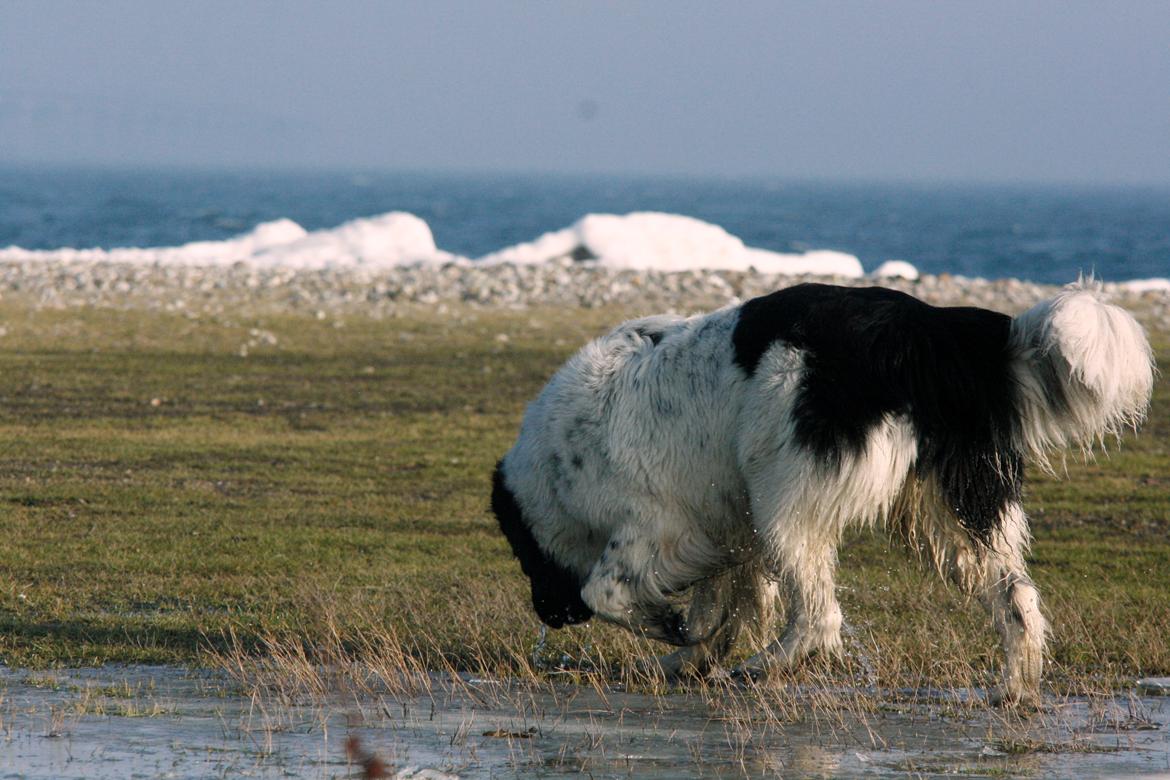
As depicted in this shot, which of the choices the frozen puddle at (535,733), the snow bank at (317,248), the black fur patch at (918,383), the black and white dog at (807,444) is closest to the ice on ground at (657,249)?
the snow bank at (317,248)

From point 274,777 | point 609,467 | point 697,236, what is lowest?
point 697,236

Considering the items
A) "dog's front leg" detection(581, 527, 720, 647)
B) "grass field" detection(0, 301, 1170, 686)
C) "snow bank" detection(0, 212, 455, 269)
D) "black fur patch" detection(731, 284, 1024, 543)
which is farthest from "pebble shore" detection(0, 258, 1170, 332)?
"black fur patch" detection(731, 284, 1024, 543)

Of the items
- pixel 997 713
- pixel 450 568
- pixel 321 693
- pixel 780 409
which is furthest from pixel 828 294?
pixel 450 568

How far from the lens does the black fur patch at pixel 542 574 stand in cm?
639

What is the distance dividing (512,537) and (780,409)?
165cm

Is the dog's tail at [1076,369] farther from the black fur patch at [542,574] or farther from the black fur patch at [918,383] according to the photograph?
the black fur patch at [542,574]

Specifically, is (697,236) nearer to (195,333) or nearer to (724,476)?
(195,333)

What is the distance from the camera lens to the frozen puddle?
4.75 m

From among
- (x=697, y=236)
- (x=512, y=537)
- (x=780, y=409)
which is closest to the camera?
(x=780, y=409)

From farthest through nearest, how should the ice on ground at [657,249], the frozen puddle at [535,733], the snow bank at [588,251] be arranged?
the ice on ground at [657,249]
the snow bank at [588,251]
the frozen puddle at [535,733]

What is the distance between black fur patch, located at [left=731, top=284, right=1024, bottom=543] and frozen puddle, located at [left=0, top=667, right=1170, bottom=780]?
2.75ft

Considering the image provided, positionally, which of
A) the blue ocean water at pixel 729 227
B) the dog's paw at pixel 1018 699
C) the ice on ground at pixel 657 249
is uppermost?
the dog's paw at pixel 1018 699

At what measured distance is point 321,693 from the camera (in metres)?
5.65

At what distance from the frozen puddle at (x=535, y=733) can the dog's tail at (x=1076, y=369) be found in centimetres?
108
